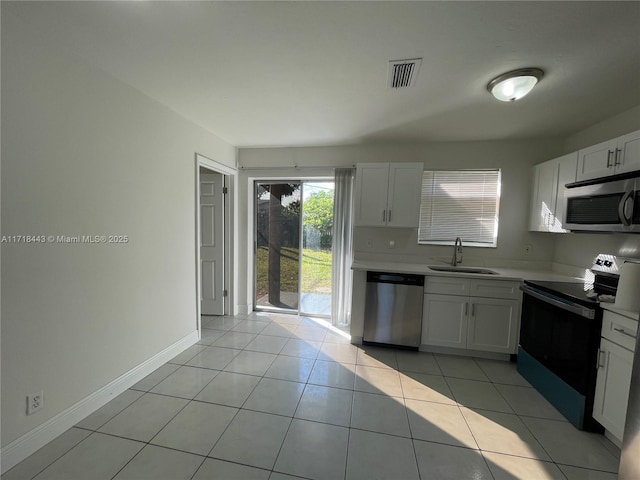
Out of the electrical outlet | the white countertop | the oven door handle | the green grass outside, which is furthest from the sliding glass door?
the electrical outlet

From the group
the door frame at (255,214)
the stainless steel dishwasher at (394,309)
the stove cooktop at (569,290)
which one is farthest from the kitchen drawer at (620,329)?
the door frame at (255,214)

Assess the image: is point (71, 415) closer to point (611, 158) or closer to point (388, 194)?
point (388, 194)

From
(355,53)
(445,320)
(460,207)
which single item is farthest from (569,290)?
(355,53)

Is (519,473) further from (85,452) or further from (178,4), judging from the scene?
(178,4)

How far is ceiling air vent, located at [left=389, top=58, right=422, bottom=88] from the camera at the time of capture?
1.75 metres

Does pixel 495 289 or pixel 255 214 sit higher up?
pixel 255 214

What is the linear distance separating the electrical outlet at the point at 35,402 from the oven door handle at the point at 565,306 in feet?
11.8

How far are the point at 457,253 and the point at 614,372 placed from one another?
5.96 feet

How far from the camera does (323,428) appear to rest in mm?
1842

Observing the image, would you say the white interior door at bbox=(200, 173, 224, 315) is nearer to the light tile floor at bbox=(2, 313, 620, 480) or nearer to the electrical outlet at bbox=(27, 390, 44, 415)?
the light tile floor at bbox=(2, 313, 620, 480)

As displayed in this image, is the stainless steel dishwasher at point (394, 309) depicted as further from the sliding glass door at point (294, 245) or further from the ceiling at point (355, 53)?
the ceiling at point (355, 53)

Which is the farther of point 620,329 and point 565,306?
point 565,306

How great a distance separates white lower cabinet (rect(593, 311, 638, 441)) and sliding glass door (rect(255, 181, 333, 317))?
9.24 ft

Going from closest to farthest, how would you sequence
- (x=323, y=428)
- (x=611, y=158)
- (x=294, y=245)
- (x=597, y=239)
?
(x=323, y=428) → (x=611, y=158) → (x=597, y=239) → (x=294, y=245)
